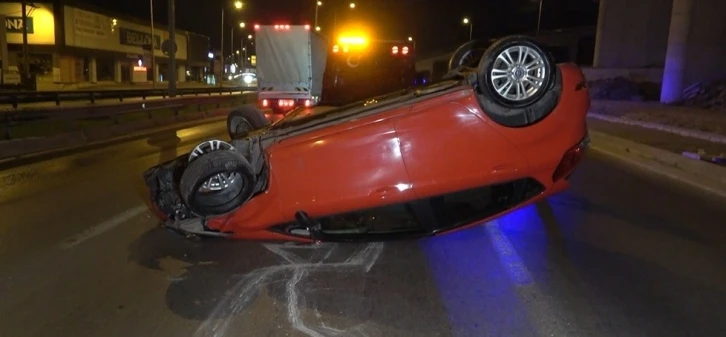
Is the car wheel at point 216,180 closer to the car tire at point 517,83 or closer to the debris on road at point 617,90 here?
the car tire at point 517,83

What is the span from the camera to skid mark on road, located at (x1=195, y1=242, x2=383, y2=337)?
4.38 metres

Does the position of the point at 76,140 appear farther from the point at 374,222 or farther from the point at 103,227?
the point at 374,222

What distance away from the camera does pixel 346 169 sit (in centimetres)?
549

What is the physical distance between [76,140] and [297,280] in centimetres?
1306

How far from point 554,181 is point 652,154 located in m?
8.74

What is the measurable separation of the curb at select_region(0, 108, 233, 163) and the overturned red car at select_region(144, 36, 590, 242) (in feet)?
30.9

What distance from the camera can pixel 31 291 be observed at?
512 centimetres

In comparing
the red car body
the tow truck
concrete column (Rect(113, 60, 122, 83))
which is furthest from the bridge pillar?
concrete column (Rect(113, 60, 122, 83))

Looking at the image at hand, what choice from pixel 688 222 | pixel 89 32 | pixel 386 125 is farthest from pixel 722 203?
pixel 89 32

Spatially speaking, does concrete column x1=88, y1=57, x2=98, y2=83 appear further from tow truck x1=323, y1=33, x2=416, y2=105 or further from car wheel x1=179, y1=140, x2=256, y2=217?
car wheel x1=179, y1=140, x2=256, y2=217

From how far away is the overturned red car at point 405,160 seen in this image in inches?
215

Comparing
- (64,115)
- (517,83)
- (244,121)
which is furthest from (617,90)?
(517,83)

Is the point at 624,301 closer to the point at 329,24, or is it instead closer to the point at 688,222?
the point at 688,222

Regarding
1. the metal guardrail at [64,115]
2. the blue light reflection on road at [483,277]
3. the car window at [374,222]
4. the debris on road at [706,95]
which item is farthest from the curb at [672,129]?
the metal guardrail at [64,115]
